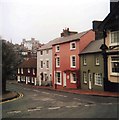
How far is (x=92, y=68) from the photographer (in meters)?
35.3

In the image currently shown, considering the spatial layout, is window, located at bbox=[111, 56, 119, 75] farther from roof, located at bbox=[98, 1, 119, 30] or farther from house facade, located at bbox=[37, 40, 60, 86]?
house facade, located at bbox=[37, 40, 60, 86]

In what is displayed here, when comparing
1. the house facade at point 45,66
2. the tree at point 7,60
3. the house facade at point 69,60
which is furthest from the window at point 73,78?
the tree at point 7,60

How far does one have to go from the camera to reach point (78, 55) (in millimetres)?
39656

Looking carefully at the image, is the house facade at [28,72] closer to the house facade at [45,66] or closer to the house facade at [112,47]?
the house facade at [45,66]

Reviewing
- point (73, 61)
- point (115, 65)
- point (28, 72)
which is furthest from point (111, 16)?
point (28, 72)

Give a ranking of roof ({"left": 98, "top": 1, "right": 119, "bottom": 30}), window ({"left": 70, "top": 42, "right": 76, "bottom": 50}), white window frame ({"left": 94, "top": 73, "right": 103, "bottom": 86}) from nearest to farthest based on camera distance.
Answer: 1. roof ({"left": 98, "top": 1, "right": 119, "bottom": 30})
2. white window frame ({"left": 94, "top": 73, "right": 103, "bottom": 86})
3. window ({"left": 70, "top": 42, "right": 76, "bottom": 50})

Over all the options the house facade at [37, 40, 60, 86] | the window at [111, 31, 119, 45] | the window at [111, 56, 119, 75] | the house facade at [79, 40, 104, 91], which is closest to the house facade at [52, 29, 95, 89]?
the house facade at [79, 40, 104, 91]

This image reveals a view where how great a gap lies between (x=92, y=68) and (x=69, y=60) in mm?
7470

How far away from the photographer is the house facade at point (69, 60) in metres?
40.0

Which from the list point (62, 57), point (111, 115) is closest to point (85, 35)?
point (62, 57)

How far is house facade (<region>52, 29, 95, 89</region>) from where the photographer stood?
3997 centimetres

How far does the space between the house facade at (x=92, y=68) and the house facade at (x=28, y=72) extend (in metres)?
21.7

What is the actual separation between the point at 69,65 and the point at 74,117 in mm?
27839

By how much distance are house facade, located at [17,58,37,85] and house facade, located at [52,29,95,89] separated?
40.8ft
